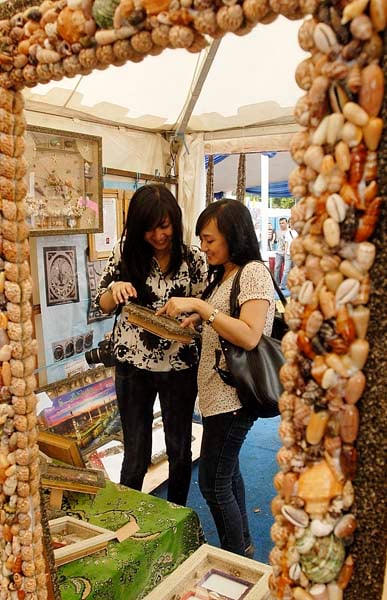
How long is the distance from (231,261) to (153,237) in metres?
0.16

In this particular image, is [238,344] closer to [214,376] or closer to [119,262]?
[214,376]

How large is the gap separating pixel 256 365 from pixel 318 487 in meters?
0.57

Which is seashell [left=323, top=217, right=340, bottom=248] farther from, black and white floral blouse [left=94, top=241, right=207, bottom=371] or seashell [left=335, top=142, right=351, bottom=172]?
black and white floral blouse [left=94, top=241, right=207, bottom=371]

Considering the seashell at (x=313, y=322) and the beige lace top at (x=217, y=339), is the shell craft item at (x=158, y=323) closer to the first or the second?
the beige lace top at (x=217, y=339)

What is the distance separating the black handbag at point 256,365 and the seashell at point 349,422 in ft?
1.89

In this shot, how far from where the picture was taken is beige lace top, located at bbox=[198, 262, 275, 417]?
2.93ft

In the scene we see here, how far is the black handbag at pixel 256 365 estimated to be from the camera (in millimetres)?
892

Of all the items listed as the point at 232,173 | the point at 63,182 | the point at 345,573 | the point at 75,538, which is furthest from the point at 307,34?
the point at 232,173

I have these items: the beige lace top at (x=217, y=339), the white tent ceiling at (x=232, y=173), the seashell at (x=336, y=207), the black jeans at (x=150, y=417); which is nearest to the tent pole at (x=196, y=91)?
the white tent ceiling at (x=232, y=173)

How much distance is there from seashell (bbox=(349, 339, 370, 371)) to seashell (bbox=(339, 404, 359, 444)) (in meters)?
0.03

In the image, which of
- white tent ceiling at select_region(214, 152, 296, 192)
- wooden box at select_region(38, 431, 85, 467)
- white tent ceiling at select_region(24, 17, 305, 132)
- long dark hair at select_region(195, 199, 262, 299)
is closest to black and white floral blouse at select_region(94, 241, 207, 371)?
long dark hair at select_region(195, 199, 262, 299)

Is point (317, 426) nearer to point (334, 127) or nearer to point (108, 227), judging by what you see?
point (334, 127)

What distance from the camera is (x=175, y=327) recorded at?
3.06 feet

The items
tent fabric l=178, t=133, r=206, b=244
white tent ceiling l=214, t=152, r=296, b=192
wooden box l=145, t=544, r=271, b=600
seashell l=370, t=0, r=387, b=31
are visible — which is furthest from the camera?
white tent ceiling l=214, t=152, r=296, b=192
